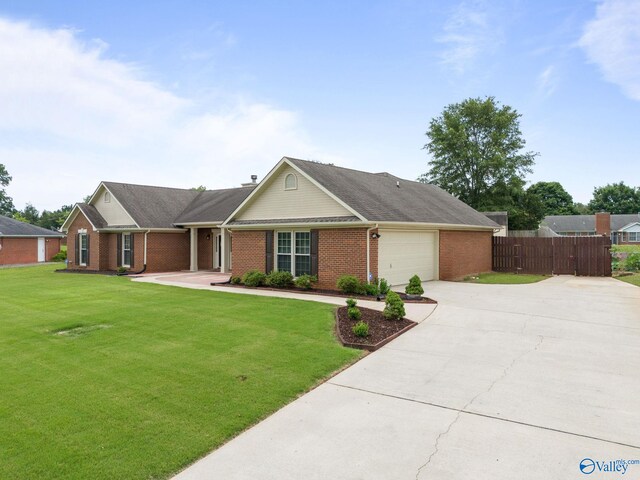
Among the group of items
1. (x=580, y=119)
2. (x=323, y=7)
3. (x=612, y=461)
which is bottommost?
(x=612, y=461)

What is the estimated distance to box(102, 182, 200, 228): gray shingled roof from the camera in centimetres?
2256

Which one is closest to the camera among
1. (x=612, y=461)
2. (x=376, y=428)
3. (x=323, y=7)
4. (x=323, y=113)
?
(x=612, y=461)

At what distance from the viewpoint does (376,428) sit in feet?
15.3

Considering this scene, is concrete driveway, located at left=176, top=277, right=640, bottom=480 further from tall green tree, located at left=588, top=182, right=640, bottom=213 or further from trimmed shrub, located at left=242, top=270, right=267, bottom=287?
tall green tree, located at left=588, top=182, right=640, bottom=213

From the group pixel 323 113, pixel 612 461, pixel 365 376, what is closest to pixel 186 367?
pixel 365 376

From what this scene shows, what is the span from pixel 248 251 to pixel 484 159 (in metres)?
34.8

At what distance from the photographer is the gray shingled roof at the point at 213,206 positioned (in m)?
22.4

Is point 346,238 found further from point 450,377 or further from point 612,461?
point 612,461

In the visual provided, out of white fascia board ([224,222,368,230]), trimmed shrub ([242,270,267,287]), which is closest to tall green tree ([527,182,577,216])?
white fascia board ([224,222,368,230])

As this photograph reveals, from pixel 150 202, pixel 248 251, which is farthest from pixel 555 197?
pixel 248 251

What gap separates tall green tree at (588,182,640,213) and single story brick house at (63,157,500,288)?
79631 mm

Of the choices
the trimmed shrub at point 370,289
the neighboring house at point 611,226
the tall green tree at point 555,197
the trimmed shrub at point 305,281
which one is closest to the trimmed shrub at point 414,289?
the trimmed shrub at point 370,289

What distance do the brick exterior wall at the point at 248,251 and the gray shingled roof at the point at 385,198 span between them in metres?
3.52

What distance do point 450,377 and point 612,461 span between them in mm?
2436
